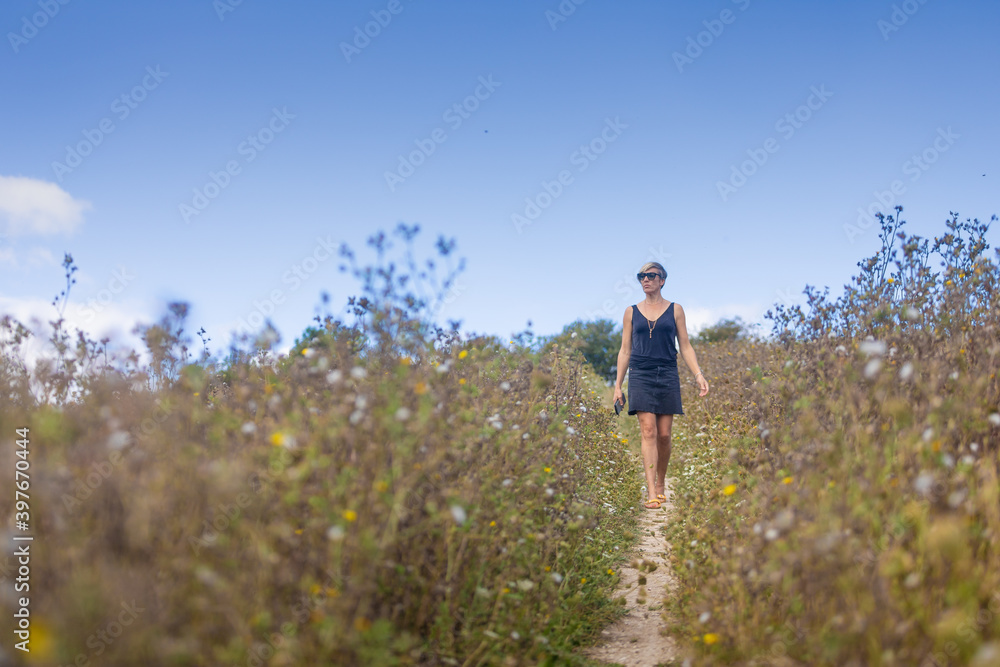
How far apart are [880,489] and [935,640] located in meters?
0.65

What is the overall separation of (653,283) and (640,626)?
3355 mm

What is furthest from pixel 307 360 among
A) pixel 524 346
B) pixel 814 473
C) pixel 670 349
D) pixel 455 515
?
pixel 670 349

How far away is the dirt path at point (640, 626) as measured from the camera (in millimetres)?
3732

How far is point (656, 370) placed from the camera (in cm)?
643

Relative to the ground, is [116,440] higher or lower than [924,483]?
lower

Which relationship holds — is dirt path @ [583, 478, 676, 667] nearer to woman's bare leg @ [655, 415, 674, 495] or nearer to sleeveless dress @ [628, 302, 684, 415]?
woman's bare leg @ [655, 415, 674, 495]

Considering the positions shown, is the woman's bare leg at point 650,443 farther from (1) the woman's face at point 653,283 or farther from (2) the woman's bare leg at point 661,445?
(1) the woman's face at point 653,283

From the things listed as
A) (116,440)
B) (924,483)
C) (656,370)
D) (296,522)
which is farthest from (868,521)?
(656,370)

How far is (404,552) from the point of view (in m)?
2.86

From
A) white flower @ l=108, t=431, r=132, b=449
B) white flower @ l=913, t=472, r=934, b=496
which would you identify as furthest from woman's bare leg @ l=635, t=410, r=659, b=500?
white flower @ l=108, t=431, r=132, b=449

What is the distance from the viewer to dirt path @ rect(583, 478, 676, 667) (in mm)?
3732

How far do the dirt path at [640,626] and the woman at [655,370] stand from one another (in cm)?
111

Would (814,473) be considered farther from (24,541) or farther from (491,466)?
(24,541)

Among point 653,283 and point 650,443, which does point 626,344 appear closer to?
point 653,283
